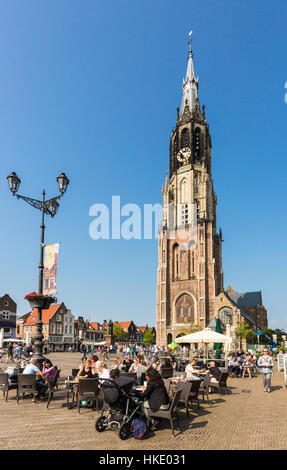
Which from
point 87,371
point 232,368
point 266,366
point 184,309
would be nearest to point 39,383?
point 87,371

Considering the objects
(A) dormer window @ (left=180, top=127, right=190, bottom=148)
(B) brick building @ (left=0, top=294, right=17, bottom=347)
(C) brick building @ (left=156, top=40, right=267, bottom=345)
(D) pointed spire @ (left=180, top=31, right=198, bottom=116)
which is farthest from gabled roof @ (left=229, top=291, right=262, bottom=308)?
(B) brick building @ (left=0, top=294, right=17, bottom=347)

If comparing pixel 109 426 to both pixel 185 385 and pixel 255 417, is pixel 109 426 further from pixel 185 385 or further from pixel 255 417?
pixel 255 417

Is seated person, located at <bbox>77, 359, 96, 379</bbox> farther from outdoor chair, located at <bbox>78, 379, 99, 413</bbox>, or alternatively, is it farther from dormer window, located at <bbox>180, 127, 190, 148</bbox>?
dormer window, located at <bbox>180, 127, 190, 148</bbox>

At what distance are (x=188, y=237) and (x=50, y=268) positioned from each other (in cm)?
5320

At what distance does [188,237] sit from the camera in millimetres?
65062

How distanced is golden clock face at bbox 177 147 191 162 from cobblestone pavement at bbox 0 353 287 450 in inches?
2570

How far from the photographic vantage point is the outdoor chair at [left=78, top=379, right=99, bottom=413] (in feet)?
28.6

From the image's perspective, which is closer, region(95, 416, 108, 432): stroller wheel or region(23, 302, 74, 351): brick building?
region(95, 416, 108, 432): stroller wheel

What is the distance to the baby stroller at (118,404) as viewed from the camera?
688 centimetres

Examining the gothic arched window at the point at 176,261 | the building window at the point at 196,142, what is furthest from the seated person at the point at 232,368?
the building window at the point at 196,142
